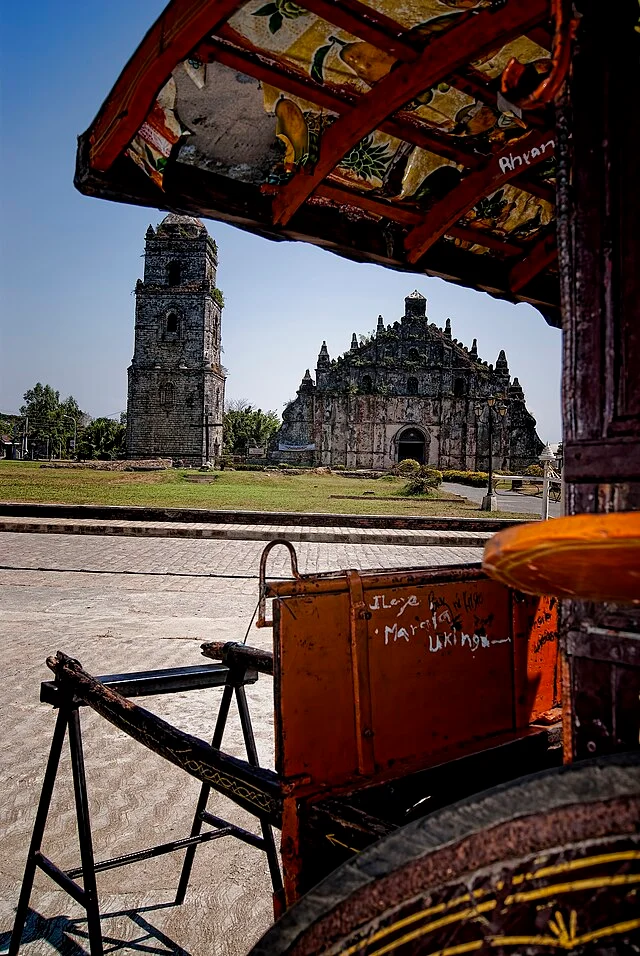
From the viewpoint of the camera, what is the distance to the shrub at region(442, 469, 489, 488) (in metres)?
40.1

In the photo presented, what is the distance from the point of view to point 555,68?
3.86 ft

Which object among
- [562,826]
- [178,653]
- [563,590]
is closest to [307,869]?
[562,826]

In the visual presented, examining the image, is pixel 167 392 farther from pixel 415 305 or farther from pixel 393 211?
pixel 393 211

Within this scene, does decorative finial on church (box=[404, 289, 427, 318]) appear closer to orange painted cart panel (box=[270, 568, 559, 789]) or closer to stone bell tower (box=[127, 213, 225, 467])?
stone bell tower (box=[127, 213, 225, 467])

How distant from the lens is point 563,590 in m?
0.81

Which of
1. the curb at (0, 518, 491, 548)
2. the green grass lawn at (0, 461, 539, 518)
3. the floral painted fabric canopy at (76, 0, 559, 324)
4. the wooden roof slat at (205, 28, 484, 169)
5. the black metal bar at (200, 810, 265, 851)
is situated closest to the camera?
the floral painted fabric canopy at (76, 0, 559, 324)

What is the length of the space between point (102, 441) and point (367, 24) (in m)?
45.6

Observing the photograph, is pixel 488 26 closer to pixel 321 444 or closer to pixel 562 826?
pixel 562 826

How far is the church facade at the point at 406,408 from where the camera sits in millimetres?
46250

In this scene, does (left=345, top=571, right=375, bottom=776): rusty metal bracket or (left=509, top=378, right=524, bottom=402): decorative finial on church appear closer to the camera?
(left=345, top=571, right=375, bottom=776): rusty metal bracket

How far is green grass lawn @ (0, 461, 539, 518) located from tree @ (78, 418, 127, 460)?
966cm

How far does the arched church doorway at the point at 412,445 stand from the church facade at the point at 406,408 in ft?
0.24

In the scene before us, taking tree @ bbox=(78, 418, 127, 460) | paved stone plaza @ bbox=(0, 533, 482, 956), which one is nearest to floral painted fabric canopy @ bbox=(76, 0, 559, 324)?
paved stone plaza @ bbox=(0, 533, 482, 956)

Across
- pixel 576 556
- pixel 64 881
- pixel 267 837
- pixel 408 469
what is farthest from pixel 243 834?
pixel 408 469
